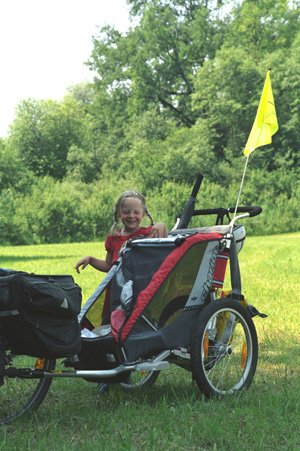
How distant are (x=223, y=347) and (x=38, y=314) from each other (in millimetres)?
1340

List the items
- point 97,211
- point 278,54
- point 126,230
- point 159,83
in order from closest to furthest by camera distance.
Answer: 1. point 126,230
2. point 97,211
3. point 278,54
4. point 159,83

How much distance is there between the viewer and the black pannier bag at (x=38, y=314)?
9.98ft

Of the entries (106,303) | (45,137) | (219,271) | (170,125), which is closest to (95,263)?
(106,303)

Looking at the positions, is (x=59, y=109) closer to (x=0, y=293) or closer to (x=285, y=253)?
(x=285, y=253)

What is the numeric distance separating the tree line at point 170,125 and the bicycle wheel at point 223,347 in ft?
76.8

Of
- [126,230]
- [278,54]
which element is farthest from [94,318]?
[278,54]

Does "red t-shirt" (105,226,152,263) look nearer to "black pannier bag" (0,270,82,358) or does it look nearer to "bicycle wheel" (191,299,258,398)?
"bicycle wheel" (191,299,258,398)

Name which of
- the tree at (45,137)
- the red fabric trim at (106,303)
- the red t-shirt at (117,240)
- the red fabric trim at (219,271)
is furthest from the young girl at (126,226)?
the tree at (45,137)

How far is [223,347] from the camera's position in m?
3.90

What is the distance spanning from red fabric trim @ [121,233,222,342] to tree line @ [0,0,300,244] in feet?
77.8

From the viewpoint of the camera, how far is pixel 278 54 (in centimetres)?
3759

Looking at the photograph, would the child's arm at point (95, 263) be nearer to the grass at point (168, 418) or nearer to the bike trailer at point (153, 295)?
the bike trailer at point (153, 295)

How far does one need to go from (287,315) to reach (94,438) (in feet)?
13.7

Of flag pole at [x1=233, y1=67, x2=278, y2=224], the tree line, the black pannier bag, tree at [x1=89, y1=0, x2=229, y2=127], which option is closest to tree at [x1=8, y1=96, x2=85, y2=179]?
the tree line
